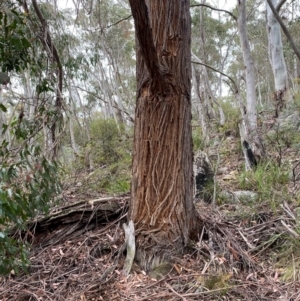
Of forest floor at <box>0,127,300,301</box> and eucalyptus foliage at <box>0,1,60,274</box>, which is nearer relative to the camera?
eucalyptus foliage at <box>0,1,60,274</box>

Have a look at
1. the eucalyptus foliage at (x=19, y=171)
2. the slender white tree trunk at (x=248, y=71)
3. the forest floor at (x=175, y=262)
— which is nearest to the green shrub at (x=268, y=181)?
the forest floor at (x=175, y=262)

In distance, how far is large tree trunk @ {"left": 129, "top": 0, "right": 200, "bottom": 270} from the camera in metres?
2.49

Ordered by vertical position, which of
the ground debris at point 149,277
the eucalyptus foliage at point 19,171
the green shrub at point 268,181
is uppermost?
the eucalyptus foliage at point 19,171

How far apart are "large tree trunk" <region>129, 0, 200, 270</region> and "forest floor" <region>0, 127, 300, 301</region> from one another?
0.22 metres

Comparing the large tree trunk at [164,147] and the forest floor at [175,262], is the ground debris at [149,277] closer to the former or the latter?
the forest floor at [175,262]

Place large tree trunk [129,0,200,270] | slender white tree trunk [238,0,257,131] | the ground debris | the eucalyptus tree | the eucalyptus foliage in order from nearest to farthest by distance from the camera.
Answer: the eucalyptus foliage < the ground debris < large tree trunk [129,0,200,270] < the eucalyptus tree < slender white tree trunk [238,0,257,131]

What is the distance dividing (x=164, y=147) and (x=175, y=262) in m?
0.88

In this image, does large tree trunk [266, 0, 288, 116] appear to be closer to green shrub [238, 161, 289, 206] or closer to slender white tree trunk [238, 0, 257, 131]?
slender white tree trunk [238, 0, 257, 131]

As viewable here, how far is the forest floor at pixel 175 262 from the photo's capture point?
220cm

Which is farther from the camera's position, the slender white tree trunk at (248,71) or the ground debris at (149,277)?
the slender white tree trunk at (248,71)

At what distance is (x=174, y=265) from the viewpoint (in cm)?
241

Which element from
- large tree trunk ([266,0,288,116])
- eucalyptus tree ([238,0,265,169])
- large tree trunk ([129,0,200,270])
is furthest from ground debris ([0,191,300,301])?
large tree trunk ([266,0,288,116])

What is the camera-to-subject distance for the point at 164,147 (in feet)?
8.33

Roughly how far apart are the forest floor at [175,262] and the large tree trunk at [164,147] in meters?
0.22
